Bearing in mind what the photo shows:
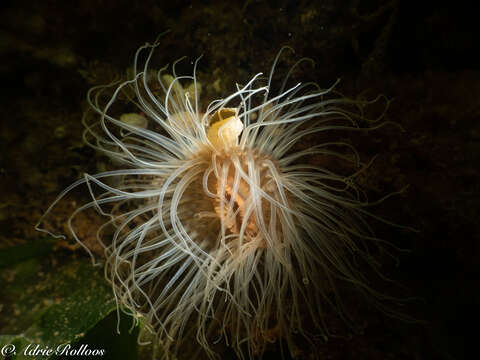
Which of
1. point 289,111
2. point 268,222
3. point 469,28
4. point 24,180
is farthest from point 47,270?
point 469,28

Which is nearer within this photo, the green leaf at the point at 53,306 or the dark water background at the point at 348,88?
the dark water background at the point at 348,88

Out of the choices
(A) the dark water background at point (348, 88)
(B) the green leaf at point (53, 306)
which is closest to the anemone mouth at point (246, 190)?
(A) the dark water background at point (348, 88)

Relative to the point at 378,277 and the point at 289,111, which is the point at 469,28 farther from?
the point at 378,277

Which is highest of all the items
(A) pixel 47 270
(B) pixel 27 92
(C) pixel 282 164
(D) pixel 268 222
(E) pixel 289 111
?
(B) pixel 27 92

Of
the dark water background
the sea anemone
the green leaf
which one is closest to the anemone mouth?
the sea anemone

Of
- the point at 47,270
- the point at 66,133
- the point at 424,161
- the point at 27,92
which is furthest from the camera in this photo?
the point at 47,270

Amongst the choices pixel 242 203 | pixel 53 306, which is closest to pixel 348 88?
pixel 242 203

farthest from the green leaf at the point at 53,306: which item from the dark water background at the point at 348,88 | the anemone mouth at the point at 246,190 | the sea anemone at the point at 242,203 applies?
the anemone mouth at the point at 246,190

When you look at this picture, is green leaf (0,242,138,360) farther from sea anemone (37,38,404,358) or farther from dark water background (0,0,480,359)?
sea anemone (37,38,404,358)

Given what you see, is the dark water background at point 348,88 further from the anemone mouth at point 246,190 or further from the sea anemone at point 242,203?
the anemone mouth at point 246,190
